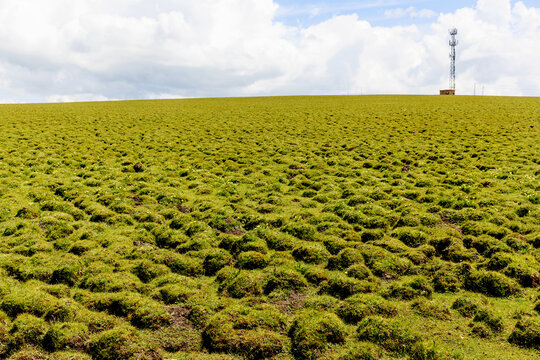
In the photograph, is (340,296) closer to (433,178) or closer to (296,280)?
(296,280)

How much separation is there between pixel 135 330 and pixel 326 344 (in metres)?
4.30

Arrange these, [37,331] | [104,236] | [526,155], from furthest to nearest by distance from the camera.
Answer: [526,155]
[104,236]
[37,331]

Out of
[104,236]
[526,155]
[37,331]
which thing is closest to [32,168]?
[104,236]

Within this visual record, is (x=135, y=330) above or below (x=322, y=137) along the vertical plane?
below

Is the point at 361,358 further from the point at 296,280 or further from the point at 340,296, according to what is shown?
the point at 296,280

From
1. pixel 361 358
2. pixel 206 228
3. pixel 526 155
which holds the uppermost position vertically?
pixel 526 155

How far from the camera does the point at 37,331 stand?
774 centimetres

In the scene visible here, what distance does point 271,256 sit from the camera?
11.6 m

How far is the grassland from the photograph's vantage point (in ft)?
25.1

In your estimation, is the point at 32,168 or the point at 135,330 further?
the point at 32,168

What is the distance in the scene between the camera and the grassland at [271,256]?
7.65 metres

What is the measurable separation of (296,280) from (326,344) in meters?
2.59

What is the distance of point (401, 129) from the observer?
121 feet

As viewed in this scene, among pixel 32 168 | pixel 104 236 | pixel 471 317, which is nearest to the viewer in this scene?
pixel 471 317
